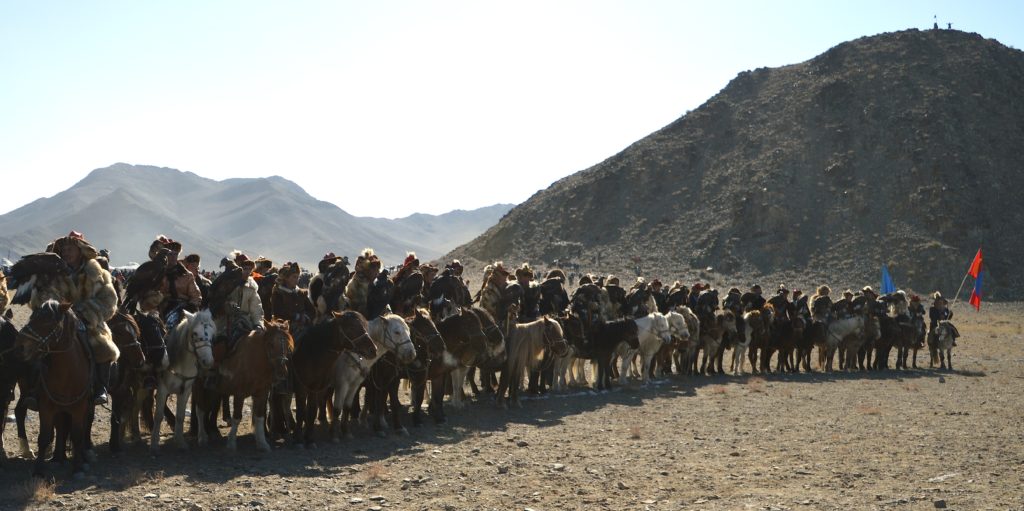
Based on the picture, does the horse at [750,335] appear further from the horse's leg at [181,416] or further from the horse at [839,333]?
the horse's leg at [181,416]

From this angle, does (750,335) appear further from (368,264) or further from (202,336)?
(202,336)

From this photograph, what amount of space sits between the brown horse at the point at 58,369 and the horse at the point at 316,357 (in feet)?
9.49

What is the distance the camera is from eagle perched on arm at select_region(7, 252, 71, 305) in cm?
938

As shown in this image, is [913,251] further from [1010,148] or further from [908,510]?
[908,510]

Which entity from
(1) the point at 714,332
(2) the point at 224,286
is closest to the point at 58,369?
(2) the point at 224,286

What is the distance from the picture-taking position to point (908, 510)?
896cm

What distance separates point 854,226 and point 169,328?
2704 inches

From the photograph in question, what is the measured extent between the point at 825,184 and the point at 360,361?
71827 mm

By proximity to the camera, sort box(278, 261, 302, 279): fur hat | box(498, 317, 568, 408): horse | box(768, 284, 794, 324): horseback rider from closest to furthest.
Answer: box(278, 261, 302, 279): fur hat, box(498, 317, 568, 408): horse, box(768, 284, 794, 324): horseback rider

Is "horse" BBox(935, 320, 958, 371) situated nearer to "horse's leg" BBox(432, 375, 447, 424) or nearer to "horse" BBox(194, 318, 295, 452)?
"horse's leg" BBox(432, 375, 447, 424)

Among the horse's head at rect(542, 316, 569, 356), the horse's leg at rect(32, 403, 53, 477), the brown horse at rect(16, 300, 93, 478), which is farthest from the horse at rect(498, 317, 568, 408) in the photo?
the horse's leg at rect(32, 403, 53, 477)

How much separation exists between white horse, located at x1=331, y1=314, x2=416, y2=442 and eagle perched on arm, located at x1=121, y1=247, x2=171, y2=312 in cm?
262

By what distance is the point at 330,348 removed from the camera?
11.7 metres

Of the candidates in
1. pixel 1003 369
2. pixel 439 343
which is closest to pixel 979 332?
pixel 1003 369
